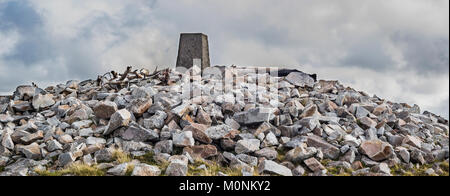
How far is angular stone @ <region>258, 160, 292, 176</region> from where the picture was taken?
18.3 feet

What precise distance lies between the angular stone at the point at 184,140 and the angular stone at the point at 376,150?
2842 mm

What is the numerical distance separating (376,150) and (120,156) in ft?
13.5

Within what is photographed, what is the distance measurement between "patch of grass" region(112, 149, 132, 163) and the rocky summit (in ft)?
0.06

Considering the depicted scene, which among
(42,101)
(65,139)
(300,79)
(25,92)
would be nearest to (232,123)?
(65,139)

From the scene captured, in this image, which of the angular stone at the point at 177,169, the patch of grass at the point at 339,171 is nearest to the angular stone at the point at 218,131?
the angular stone at the point at 177,169

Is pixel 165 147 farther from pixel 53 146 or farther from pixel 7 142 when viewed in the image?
pixel 7 142

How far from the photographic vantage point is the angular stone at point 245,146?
6426 millimetres

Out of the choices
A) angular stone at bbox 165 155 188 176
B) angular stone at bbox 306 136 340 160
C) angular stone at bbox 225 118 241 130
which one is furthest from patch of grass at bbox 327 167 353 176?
angular stone at bbox 165 155 188 176

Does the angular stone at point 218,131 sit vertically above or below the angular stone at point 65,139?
above

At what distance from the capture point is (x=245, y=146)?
6445 mm

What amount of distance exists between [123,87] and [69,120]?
2714 millimetres

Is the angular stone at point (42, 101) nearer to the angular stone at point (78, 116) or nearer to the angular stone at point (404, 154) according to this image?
the angular stone at point (78, 116)

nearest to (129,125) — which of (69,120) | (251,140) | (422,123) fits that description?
(69,120)
